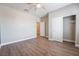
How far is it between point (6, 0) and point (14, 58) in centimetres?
62

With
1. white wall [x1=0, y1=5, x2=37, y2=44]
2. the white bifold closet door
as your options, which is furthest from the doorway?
white wall [x1=0, y1=5, x2=37, y2=44]

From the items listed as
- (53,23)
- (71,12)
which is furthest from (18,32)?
(71,12)

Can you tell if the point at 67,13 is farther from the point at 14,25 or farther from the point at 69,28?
the point at 14,25

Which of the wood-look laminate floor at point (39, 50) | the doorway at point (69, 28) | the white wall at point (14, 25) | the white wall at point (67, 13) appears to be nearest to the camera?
the wood-look laminate floor at point (39, 50)

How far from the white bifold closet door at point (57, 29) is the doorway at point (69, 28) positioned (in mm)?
559

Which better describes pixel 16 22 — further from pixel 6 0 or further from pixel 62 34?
pixel 6 0

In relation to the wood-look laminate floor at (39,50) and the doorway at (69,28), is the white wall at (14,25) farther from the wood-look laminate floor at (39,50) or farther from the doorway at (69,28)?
the doorway at (69,28)

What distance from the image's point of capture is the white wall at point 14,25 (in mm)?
5428

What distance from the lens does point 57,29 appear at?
673cm

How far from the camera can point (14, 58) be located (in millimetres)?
901

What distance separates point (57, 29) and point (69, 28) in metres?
0.91

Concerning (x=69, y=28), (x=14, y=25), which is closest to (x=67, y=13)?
(x=69, y=28)

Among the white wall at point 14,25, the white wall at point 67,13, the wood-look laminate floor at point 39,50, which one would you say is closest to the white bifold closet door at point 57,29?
the white wall at point 67,13

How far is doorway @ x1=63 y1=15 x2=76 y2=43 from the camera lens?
6.23m
